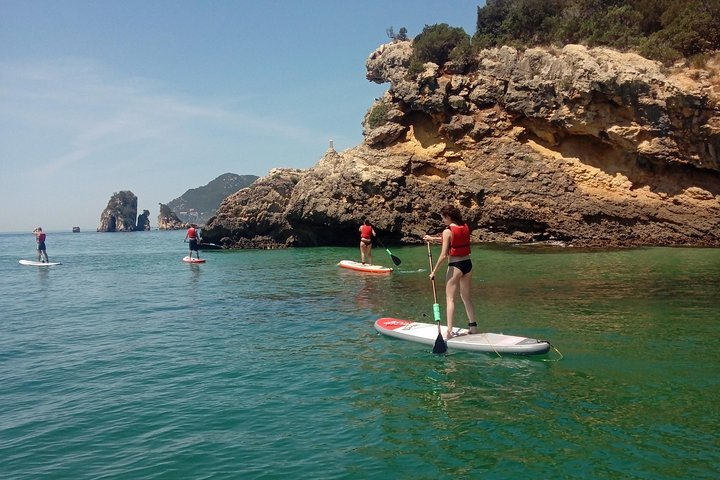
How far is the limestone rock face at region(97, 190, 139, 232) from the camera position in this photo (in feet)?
424

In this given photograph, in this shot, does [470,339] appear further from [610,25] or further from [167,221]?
[167,221]

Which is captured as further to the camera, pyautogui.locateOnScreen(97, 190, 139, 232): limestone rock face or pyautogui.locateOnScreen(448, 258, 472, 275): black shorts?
pyautogui.locateOnScreen(97, 190, 139, 232): limestone rock face

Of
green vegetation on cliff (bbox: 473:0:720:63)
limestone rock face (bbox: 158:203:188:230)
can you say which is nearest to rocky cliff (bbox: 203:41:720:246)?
green vegetation on cliff (bbox: 473:0:720:63)

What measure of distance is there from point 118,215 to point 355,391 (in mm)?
135062

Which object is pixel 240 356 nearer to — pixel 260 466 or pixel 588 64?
pixel 260 466

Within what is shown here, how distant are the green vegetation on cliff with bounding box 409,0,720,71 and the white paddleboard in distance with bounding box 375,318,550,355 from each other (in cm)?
2694

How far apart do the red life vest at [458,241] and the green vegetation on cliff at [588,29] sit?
26.5 meters

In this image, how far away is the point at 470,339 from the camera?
31.6 feet

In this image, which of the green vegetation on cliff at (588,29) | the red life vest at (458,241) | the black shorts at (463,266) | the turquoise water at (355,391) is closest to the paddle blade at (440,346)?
the turquoise water at (355,391)

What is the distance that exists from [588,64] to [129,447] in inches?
1194

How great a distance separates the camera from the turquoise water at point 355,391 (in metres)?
5.45

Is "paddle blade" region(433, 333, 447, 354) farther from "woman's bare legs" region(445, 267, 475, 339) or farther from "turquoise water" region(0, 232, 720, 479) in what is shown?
"woman's bare legs" region(445, 267, 475, 339)

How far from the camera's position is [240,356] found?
31.7 feet

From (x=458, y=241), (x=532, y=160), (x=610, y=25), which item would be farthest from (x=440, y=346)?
(x=610, y=25)
